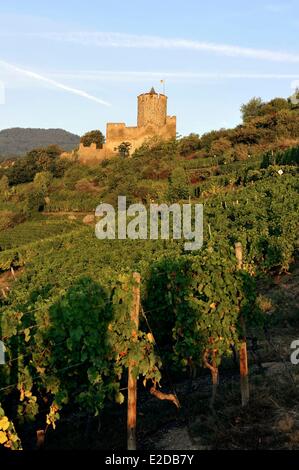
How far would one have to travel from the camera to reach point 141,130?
253ft

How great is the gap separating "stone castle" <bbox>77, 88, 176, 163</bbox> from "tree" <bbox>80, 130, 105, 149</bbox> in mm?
9009

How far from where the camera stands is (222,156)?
5253 centimetres

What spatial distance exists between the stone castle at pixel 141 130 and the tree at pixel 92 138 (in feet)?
29.6

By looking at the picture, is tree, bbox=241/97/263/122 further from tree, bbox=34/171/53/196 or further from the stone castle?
tree, bbox=34/171/53/196

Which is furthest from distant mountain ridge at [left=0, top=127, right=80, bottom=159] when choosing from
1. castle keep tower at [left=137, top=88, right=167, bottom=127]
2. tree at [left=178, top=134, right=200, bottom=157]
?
tree at [left=178, top=134, right=200, bottom=157]

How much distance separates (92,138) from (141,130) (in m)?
12.6

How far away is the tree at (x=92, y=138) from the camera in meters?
86.2

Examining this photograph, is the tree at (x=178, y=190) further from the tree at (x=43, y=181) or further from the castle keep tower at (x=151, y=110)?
A: the castle keep tower at (x=151, y=110)

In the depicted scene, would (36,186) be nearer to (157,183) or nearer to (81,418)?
(157,183)

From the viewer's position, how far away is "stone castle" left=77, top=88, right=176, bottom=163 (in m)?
76.0

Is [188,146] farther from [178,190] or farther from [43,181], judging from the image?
[178,190]

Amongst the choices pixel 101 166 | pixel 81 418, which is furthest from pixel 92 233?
pixel 101 166

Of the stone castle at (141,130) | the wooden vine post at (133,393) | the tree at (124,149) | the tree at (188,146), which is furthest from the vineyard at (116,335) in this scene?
the stone castle at (141,130)

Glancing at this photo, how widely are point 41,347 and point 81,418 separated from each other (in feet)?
7.58
